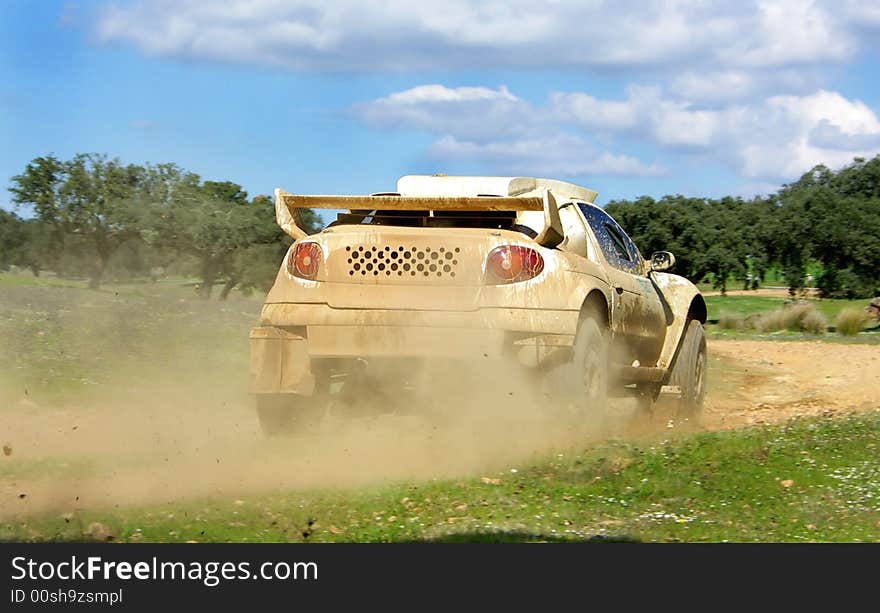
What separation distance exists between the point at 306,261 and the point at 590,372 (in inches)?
84.5

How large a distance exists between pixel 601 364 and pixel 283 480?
2534 millimetres

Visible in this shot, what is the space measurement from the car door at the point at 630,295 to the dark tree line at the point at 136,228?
23.5 m

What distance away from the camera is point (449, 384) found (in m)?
8.36

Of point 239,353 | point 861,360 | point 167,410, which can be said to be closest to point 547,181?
point 167,410

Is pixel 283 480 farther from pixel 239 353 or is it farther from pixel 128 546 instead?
pixel 239 353

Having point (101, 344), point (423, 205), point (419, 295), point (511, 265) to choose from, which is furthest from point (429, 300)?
point (101, 344)

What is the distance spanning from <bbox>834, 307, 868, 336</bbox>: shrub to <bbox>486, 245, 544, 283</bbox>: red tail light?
2417 cm

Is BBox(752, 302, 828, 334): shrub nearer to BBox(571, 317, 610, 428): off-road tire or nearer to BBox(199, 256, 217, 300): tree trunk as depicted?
BBox(199, 256, 217, 300): tree trunk

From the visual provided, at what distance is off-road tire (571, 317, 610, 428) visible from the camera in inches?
334

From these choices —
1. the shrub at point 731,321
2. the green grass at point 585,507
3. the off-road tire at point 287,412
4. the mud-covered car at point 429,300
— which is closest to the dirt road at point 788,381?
the green grass at point 585,507

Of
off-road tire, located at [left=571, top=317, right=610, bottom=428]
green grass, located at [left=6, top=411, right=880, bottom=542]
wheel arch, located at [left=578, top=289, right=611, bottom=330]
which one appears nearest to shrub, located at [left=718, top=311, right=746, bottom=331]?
wheel arch, located at [left=578, top=289, right=611, bottom=330]

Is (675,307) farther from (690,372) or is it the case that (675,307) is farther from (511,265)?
(511,265)

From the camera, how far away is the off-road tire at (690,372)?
37.6 feet

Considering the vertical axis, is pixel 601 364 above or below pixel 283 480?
above
